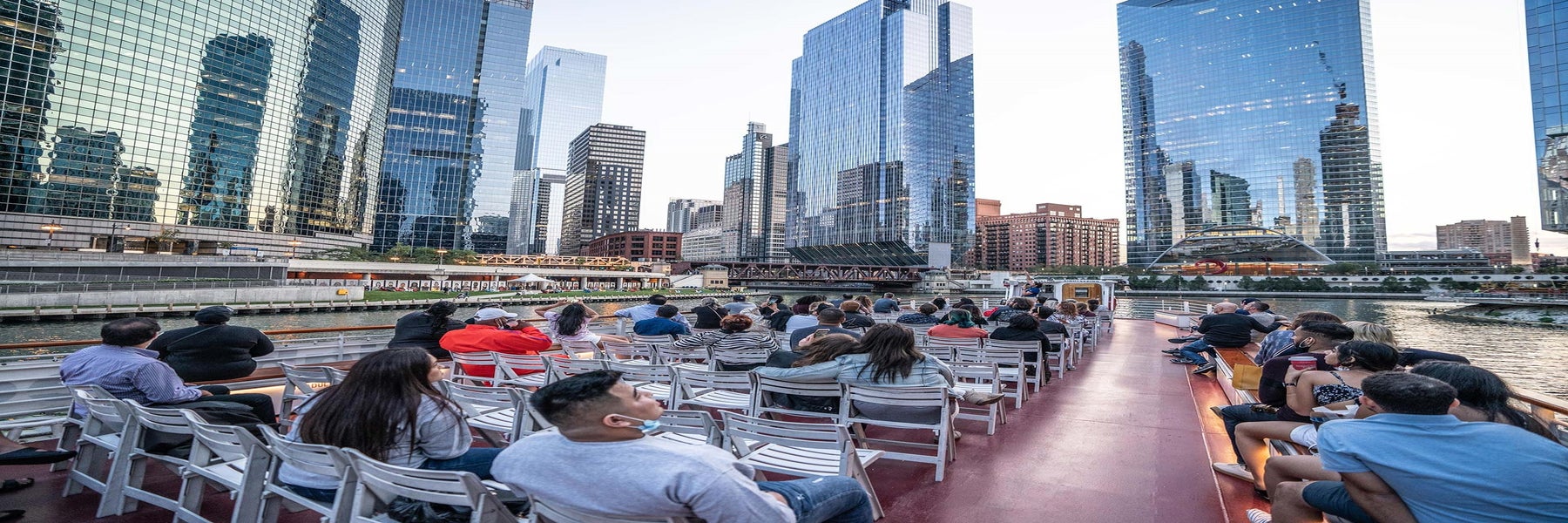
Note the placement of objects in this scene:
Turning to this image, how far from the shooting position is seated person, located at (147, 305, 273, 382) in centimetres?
483

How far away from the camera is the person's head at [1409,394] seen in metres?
2.02

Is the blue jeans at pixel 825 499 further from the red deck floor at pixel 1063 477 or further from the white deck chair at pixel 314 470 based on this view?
the white deck chair at pixel 314 470

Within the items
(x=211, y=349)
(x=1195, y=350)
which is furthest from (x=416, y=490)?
(x=1195, y=350)

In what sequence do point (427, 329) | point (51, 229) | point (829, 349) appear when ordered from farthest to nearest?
1. point (51, 229)
2. point (427, 329)
3. point (829, 349)

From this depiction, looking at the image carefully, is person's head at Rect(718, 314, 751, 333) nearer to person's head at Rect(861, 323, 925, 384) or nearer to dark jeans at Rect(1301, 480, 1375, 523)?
person's head at Rect(861, 323, 925, 384)

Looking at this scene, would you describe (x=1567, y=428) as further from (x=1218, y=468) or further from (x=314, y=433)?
(x=314, y=433)

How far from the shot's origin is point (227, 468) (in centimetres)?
291

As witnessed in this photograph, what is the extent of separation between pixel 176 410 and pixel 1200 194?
126681mm

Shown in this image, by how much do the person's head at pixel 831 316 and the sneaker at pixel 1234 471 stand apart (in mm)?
3495

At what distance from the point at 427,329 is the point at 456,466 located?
14.4 feet

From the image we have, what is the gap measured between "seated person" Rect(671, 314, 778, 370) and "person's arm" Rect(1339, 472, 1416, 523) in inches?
176

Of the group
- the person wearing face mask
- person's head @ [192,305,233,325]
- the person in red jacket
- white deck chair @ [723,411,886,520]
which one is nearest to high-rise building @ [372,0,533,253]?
person's head @ [192,305,233,325]

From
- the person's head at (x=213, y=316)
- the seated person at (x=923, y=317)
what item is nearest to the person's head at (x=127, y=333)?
the person's head at (x=213, y=316)

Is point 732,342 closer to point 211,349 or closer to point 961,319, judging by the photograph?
point 961,319
